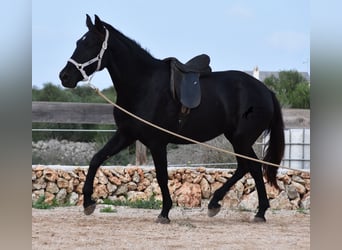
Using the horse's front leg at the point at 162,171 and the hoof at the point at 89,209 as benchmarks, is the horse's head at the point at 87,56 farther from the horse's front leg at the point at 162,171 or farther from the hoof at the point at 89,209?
the hoof at the point at 89,209

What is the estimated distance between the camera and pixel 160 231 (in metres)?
4.96

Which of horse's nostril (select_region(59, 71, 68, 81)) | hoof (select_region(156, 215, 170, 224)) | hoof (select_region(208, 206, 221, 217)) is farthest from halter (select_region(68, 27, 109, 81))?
hoof (select_region(208, 206, 221, 217))

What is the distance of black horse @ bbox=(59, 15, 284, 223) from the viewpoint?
192 inches

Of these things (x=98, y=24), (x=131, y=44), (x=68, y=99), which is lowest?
(x=68, y=99)

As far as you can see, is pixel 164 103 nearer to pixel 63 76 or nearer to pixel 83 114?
pixel 63 76

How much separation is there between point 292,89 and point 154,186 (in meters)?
2.90

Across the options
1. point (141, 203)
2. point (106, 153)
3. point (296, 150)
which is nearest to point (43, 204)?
point (141, 203)

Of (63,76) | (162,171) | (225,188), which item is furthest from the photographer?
(225,188)

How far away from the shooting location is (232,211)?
21.3 feet

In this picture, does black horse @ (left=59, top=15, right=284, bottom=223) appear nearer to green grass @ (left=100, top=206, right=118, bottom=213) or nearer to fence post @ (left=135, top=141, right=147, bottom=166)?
green grass @ (left=100, top=206, right=118, bottom=213)
